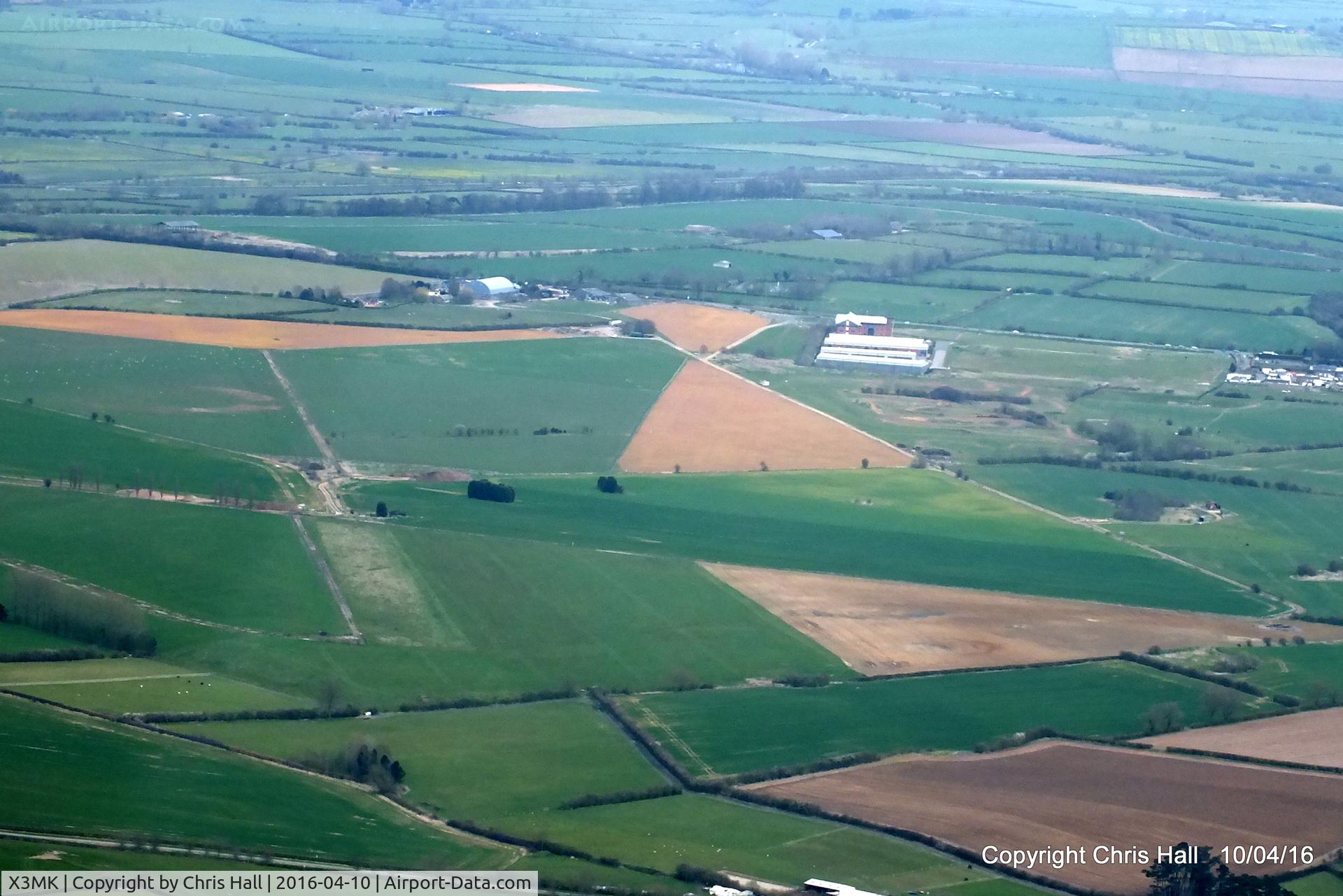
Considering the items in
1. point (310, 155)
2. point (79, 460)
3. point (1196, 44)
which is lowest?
point (79, 460)

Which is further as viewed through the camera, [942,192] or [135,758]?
[942,192]

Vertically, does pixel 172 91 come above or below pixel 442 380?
above

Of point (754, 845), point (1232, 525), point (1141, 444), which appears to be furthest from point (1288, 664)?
point (1141, 444)

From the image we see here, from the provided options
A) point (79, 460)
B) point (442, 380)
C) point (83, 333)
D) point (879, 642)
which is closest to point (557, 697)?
point (879, 642)

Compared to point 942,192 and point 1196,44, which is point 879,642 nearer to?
point 942,192

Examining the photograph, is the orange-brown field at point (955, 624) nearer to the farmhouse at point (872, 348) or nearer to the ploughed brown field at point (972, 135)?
the farmhouse at point (872, 348)

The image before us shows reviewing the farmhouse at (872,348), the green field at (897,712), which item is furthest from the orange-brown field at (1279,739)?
the farmhouse at (872,348)

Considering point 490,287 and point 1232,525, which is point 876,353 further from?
point 1232,525
